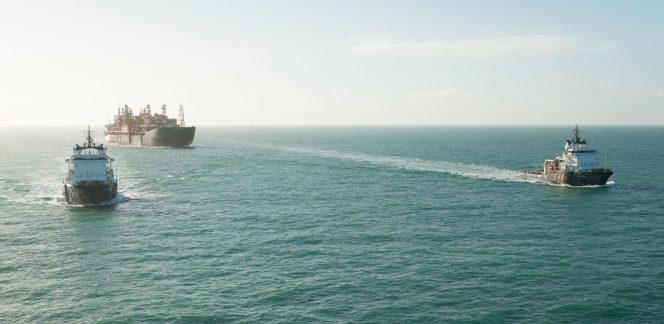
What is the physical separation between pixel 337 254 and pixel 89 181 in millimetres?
51882

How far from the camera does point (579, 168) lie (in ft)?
351

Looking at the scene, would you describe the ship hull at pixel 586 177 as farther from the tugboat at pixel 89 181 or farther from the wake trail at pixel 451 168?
the tugboat at pixel 89 181

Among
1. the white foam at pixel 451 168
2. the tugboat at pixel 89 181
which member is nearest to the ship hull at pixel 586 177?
the white foam at pixel 451 168

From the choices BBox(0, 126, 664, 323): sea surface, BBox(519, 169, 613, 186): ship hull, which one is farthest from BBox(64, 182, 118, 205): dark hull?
BBox(519, 169, 613, 186): ship hull

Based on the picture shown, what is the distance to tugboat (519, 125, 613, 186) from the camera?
344 feet

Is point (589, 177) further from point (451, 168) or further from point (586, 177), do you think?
point (451, 168)

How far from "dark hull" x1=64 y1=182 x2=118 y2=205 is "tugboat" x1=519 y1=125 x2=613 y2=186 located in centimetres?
8782

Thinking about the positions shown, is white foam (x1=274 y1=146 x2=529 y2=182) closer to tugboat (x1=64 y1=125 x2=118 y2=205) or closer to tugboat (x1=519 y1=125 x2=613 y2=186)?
tugboat (x1=519 y1=125 x2=613 y2=186)

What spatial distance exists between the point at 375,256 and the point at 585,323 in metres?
22.3

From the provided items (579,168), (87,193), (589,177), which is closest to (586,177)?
(589,177)

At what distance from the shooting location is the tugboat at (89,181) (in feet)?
282

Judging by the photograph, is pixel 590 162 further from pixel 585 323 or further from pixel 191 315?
pixel 191 315

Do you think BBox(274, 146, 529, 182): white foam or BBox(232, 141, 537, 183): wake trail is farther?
BBox(274, 146, 529, 182): white foam

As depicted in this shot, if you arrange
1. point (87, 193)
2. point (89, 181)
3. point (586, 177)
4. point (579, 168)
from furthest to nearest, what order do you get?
point (579, 168), point (586, 177), point (89, 181), point (87, 193)
